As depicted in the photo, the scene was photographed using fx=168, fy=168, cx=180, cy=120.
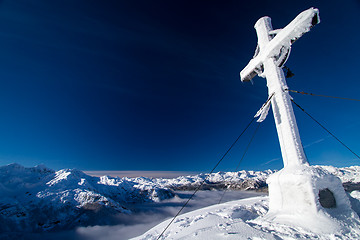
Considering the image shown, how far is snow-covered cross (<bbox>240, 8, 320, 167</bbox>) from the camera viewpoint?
560 centimetres

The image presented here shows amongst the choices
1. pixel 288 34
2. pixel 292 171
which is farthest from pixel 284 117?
pixel 288 34

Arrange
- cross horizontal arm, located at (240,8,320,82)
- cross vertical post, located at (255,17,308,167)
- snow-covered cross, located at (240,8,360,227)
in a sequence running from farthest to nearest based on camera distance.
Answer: cross horizontal arm, located at (240,8,320,82) < cross vertical post, located at (255,17,308,167) < snow-covered cross, located at (240,8,360,227)

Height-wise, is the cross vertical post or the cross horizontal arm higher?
the cross horizontal arm

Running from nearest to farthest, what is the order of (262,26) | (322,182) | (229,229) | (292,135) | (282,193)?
(229,229) → (322,182) → (282,193) → (292,135) → (262,26)

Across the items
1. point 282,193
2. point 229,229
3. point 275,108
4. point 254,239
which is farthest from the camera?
point 275,108

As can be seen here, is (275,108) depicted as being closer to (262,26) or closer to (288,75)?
(288,75)

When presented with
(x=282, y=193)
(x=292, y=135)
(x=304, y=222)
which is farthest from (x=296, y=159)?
(x=304, y=222)

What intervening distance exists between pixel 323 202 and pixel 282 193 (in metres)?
1.02

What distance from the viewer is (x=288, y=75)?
7.15 metres

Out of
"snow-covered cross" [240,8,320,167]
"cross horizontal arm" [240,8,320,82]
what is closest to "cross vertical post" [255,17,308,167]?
"snow-covered cross" [240,8,320,167]

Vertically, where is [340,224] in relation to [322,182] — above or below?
below

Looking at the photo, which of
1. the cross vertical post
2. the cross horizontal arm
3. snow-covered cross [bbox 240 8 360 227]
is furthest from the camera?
the cross horizontal arm

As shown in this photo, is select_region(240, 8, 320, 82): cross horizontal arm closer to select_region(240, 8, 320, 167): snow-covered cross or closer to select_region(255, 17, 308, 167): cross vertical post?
select_region(240, 8, 320, 167): snow-covered cross

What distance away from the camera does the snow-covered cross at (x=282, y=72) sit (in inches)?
221
